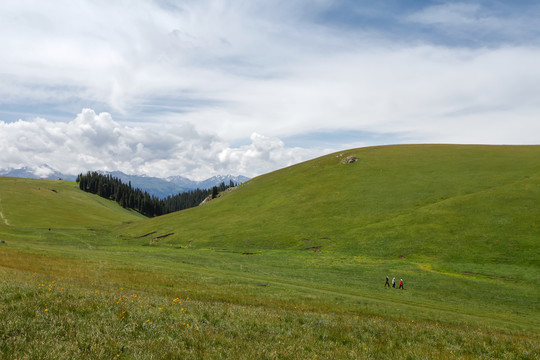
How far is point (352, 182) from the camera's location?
107m

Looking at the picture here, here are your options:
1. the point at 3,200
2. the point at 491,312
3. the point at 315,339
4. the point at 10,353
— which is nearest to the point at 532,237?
the point at 491,312

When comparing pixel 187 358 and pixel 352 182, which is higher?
pixel 352 182

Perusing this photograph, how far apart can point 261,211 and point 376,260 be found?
1900 inches

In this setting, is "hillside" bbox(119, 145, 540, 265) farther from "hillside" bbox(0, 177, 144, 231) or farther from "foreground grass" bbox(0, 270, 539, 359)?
"foreground grass" bbox(0, 270, 539, 359)

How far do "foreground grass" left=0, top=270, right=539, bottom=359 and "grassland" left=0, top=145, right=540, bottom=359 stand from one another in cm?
6

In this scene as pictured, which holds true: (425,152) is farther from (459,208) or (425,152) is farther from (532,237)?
(532,237)

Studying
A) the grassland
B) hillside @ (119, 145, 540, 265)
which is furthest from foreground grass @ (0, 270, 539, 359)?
hillside @ (119, 145, 540, 265)

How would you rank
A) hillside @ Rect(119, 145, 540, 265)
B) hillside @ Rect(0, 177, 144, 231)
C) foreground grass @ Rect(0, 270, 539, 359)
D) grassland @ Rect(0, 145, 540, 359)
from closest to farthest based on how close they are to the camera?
foreground grass @ Rect(0, 270, 539, 359)
grassland @ Rect(0, 145, 540, 359)
hillside @ Rect(119, 145, 540, 265)
hillside @ Rect(0, 177, 144, 231)

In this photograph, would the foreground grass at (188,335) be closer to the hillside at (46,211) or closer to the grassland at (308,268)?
the grassland at (308,268)

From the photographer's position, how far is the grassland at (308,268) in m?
9.80

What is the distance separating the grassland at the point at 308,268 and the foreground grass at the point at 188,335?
6 cm

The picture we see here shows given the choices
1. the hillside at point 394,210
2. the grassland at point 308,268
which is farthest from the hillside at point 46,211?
the hillside at point 394,210

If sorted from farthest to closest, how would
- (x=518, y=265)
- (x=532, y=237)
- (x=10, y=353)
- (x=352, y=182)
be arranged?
(x=352, y=182), (x=532, y=237), (x=518, y=265), (x=10, y=353)

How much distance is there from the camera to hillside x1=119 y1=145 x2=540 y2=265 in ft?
196
